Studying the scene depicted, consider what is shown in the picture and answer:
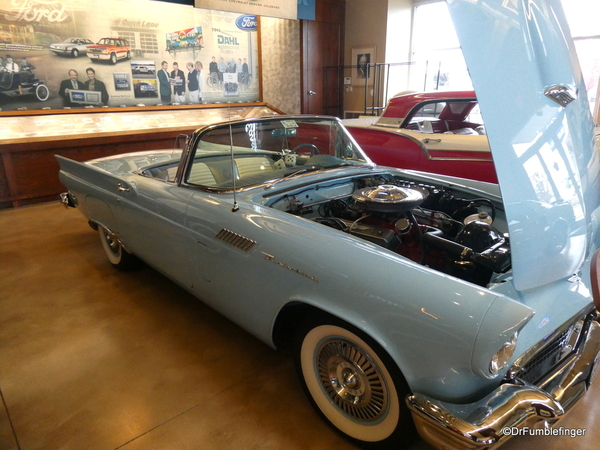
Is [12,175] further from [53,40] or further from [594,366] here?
[594,366]

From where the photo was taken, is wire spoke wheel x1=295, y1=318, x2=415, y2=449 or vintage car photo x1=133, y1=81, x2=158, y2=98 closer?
wire spoke wheel x1=295, y1=318, x2=415, y2=449

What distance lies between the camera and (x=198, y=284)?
2203 mm

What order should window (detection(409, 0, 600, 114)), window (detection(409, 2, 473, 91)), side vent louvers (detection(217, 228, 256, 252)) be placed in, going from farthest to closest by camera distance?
window (detection(409, 2, 473, 91)), window (detection(409, 0, 600, 114)), side vent louvers (detection(217, 228, 256, 252))

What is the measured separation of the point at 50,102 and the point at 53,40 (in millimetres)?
852

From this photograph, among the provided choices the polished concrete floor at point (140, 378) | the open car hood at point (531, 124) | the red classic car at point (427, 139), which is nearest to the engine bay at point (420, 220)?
the open car hood at point (531, 124)

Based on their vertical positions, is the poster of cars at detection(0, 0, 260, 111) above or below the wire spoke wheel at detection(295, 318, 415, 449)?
above

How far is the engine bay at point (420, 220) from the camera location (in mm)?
1650

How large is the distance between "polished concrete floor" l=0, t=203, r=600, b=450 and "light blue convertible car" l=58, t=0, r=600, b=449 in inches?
12.4

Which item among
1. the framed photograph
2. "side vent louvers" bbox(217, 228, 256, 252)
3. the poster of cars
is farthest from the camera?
the framed photograph

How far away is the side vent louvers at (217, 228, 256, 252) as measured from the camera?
181 cm

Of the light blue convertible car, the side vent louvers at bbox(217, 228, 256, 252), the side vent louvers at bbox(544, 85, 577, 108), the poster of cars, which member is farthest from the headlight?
the poster of cars

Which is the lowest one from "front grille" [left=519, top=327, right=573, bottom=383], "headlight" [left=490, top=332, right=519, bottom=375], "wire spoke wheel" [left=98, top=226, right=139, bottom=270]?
"wire spoke wheel" [left=98, top=226, right=139, bottom=270]

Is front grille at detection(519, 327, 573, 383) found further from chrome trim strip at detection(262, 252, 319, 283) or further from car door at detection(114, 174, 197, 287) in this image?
car door at detection(114, 174, 197, 287)

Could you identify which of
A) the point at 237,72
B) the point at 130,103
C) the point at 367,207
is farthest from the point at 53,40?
the point at 367,207
